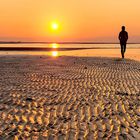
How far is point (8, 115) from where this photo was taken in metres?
7.90

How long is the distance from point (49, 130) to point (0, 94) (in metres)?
4.38

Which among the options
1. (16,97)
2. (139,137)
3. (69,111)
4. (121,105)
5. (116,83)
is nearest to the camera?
(139,137)

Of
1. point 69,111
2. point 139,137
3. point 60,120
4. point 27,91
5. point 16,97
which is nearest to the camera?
point 139,137

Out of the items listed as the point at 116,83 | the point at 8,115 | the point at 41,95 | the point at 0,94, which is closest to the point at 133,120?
the point at 8,115

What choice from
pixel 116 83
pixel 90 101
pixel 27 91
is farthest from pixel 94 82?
pixel 90 101

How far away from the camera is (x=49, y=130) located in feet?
21.8

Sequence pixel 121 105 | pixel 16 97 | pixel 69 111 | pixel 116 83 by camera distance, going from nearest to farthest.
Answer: pixel 69 111 → pixel 121 105 → pixel 16 97 → pixel 116 83

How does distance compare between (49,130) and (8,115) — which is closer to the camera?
(49,130)

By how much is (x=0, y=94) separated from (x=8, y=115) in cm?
287

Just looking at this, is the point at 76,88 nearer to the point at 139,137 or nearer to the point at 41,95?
the point at 41,95

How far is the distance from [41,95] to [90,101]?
1737 millimetres

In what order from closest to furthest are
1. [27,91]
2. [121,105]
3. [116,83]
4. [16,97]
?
[121,105]
[16,97]
[27,91]
[116,83]

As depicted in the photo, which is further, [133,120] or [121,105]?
[121,105]

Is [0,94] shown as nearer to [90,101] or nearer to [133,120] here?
[90,101]
